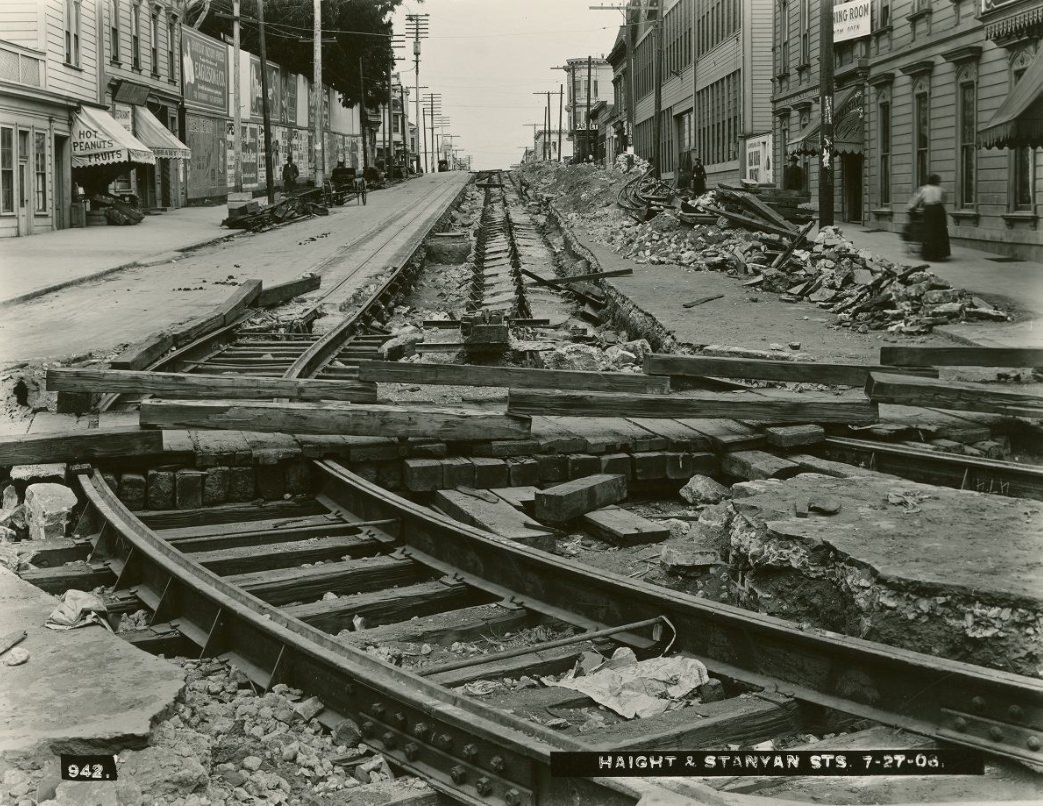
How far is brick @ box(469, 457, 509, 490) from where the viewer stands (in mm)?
7555

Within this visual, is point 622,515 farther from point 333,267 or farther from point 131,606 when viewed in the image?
point 333,267

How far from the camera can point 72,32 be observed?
33.4 metres

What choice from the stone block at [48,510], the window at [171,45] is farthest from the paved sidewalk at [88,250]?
the stone block at [48,510]

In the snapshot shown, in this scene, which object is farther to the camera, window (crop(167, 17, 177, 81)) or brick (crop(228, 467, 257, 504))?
window (crop(167, 17, 177, 81))

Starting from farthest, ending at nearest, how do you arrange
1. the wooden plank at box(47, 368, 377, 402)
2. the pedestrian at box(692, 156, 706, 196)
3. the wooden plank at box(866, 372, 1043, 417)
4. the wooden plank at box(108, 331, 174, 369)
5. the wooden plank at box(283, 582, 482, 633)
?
the pedestrian at box(692, 156, 706, 196)
the wooden plank at box(108, 331, 174, 369)
the wooden plank at box(866, 372, 1043, 417)
the wooden plank at box(47, 368, 377, 402)
the wooden plank at box(283, 582, 482, 633)

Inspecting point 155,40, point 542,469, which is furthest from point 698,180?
point 542,469

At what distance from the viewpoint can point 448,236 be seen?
31.0 metres

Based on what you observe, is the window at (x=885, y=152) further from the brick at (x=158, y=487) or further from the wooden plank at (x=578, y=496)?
the brick at (x=158, y=487)

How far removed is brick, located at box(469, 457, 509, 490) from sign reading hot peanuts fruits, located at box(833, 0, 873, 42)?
2483 cm

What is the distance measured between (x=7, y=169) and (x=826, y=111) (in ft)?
63.6

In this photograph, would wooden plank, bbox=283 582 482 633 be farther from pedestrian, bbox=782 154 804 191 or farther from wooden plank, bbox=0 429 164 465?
pedestrian, bbox=782 154 804 191

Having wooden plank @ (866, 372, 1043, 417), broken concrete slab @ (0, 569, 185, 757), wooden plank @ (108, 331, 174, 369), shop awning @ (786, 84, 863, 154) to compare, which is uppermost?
shop awning @ (786, 84, 863, 154)

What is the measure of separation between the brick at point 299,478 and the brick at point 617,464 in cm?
190

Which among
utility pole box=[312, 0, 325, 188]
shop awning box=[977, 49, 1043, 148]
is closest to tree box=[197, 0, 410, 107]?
utility pole box=[312, 0, 325, 188]
